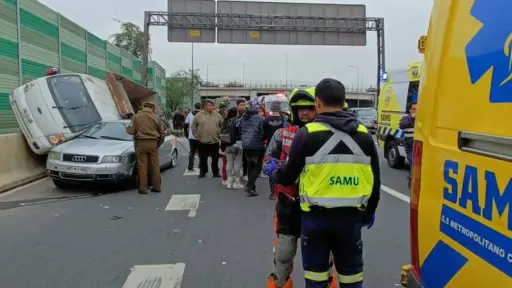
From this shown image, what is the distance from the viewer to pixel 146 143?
9016 mm

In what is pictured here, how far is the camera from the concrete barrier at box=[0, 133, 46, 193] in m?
9.66

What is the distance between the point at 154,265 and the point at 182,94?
53118mm

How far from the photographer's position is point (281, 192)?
3393mm

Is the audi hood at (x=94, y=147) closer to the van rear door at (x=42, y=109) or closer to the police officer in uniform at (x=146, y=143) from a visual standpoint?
the police officer in uniform at (x=146, y=143)

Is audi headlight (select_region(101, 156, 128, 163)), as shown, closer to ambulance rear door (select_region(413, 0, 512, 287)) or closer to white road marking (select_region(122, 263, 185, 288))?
white road marking (select_region(122, 263, 185, 288))

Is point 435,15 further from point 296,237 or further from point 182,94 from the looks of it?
point 182,94

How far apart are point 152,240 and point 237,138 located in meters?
4.06

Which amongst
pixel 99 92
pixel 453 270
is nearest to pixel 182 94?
pixel 99 92


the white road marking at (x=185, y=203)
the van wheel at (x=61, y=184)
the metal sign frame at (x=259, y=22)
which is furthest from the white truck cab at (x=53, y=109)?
the metal sign frame at (x=259, y=22)

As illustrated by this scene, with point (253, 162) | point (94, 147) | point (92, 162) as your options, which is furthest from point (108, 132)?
point (253, 162)

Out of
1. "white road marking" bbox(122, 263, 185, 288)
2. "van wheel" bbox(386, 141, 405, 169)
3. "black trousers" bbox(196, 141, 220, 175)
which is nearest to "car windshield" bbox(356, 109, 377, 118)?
"van wheel" bbox(386, 141, 405, 169)

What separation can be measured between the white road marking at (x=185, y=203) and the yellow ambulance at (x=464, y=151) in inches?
208

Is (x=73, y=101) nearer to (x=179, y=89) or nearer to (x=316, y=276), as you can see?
(x=316, y=276)

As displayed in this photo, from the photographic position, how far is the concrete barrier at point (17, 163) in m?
9.66
